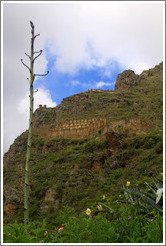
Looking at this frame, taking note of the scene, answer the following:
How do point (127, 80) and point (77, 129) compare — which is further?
point (127, 80)

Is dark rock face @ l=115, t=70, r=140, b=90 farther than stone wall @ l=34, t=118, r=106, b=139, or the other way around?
dark rock face @ l=115, t=70, r=140, b=90

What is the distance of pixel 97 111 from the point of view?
192ft

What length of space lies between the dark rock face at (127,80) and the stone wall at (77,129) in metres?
38.0

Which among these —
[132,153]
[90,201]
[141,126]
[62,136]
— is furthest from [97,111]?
[90,201]

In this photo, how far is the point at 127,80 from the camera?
76.8 meters

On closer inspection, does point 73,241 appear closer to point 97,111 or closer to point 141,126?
point 141,126

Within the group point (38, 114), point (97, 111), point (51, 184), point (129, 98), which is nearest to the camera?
point (51, 184)

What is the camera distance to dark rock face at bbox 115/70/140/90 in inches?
2982

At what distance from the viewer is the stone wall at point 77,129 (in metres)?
38.6

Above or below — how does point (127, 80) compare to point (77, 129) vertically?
above

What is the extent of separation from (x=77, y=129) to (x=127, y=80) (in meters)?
42.1

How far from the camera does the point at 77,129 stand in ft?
132

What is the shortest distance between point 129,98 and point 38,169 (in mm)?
42906

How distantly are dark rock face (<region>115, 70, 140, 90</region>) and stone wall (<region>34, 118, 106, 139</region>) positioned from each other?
3795 centimetres
